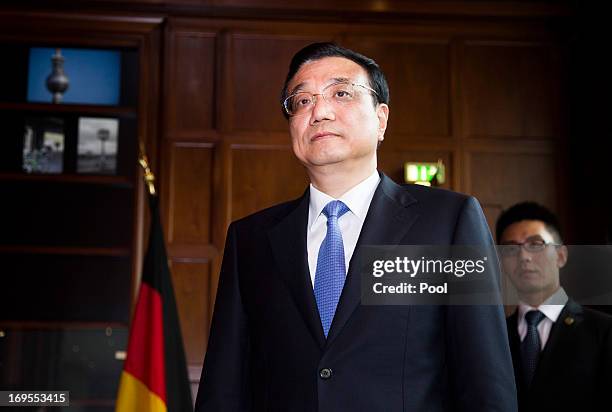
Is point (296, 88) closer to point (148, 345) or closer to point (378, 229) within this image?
point (378, 229)

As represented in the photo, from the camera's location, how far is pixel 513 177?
3.67m

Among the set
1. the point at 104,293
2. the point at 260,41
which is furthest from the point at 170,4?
the point at 104,293

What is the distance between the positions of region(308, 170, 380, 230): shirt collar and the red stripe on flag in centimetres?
142

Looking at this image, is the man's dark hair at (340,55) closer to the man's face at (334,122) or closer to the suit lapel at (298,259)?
the man's face at (334,122)

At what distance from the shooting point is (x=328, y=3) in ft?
11.9

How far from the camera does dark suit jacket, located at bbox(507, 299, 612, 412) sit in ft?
5.54

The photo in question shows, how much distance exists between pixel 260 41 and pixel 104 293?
1.58 metres

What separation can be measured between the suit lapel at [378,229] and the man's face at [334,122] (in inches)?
3.3

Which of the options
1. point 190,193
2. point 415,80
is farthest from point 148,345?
point 415,80

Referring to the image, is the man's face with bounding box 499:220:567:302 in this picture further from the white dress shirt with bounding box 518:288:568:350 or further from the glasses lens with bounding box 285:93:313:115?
the glasses lens with bounding box 285:93:313:115

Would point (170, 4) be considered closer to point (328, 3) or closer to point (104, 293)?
point (328, 3)

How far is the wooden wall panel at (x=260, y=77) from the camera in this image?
11.9ft

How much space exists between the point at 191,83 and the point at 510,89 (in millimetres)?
1536

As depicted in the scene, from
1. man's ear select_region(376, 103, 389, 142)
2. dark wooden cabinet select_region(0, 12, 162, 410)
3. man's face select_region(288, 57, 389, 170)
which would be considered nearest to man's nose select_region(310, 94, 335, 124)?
man's face select_region(288, 57, 389, 170)
